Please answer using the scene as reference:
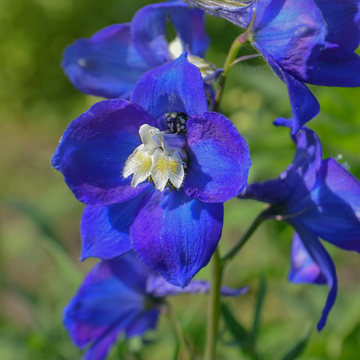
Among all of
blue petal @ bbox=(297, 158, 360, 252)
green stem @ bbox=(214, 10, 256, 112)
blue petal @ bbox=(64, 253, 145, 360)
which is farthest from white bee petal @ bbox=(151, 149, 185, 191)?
blue petal @ bbox=(64, 253, 145, 360)

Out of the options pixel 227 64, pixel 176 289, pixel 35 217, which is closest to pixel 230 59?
pixel 227 64

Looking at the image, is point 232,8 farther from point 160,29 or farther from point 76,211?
point 76,211

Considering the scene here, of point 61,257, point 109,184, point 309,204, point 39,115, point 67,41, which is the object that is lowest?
point 39,115

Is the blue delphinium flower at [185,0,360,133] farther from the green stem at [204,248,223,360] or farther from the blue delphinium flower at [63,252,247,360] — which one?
the blue delphinium flower at [63,252,247,360]

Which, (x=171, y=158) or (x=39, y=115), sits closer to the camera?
(x=171, y=158)

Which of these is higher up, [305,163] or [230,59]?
[230,59]

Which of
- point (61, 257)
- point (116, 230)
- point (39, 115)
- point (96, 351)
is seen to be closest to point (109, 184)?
point (116, 230)

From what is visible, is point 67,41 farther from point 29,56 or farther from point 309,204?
point 309,204
